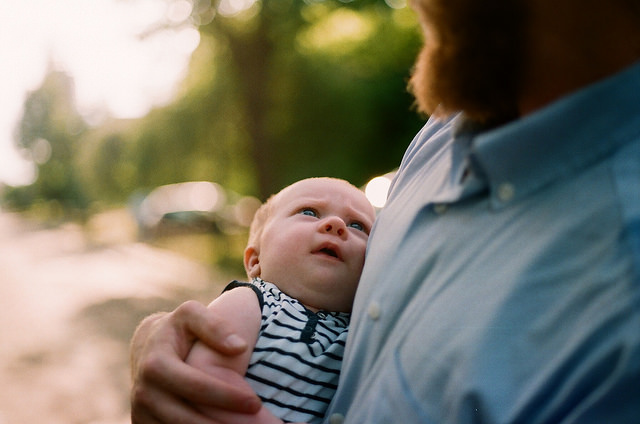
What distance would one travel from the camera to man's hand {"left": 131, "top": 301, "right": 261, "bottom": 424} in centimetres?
123

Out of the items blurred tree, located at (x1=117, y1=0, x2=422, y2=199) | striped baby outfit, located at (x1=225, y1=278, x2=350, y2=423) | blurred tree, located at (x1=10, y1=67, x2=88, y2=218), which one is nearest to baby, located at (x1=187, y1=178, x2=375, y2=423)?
striped baby outfit, located at (x1=225, y1=278, x2=350, y2=423)

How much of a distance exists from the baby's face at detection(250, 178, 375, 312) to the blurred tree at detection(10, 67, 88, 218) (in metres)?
22.2

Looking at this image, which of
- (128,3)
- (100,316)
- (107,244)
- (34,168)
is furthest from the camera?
(34,168)

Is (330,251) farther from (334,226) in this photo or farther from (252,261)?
(252,261)

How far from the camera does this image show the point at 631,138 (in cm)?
97

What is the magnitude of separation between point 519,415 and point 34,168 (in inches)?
2011

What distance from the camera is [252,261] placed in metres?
1.89

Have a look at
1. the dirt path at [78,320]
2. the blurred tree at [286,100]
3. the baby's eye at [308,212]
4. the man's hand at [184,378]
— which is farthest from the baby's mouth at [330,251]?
the blurred tree at [286,100]

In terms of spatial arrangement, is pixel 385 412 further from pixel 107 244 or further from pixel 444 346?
pixel 107 244

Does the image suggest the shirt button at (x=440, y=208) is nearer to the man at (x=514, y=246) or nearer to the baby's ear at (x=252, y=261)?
the man at (x=514, y=246)

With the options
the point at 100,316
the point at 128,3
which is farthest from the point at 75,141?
the point at 100,316

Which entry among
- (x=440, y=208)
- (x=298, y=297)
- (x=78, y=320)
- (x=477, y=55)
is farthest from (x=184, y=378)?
(x=78, y=320)

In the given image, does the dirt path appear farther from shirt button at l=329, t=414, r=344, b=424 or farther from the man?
the man

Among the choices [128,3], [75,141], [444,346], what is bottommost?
[444,346]
